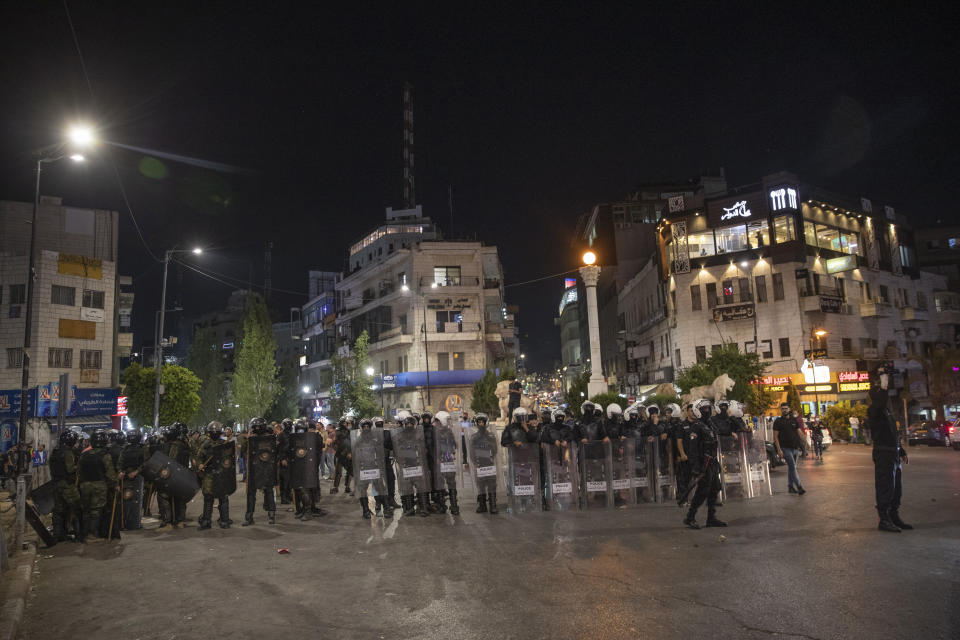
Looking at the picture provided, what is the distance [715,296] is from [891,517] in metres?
38.9

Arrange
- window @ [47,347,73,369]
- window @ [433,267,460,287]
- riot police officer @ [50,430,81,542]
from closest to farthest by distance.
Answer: riot police officer @ [50,430,81,542], window @ [47,347,73,369], window @ [433,267,460,287]

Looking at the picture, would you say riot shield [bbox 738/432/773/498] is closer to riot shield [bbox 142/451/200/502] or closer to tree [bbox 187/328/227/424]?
riot shield [bbox 142/451/200/502]

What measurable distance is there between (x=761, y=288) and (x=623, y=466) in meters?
37.0

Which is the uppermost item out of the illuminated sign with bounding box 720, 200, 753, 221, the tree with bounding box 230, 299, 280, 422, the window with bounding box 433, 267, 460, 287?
the illuminated sign with bounding box 720, 200, 753, 221

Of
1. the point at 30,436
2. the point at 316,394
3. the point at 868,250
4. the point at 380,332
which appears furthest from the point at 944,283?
the point at 30,436

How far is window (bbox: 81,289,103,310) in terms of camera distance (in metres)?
38.5

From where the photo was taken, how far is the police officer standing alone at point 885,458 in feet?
28.4

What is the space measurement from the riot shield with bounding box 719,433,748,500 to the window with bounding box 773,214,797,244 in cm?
3645

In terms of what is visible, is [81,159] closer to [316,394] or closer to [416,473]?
[416,473]

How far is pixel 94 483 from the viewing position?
10.6 meters

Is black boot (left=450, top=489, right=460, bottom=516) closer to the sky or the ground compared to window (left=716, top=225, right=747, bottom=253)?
closer to the ground

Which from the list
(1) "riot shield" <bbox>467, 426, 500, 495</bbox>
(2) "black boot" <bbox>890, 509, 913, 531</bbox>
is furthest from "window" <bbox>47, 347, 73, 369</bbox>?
(2) "black boot" <bbox>890, 509, 913, 531</bbox>

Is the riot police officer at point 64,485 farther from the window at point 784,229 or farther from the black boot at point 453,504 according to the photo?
the window at point 784,229

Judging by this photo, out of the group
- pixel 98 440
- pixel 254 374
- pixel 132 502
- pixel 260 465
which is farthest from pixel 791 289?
pixel 98 440
